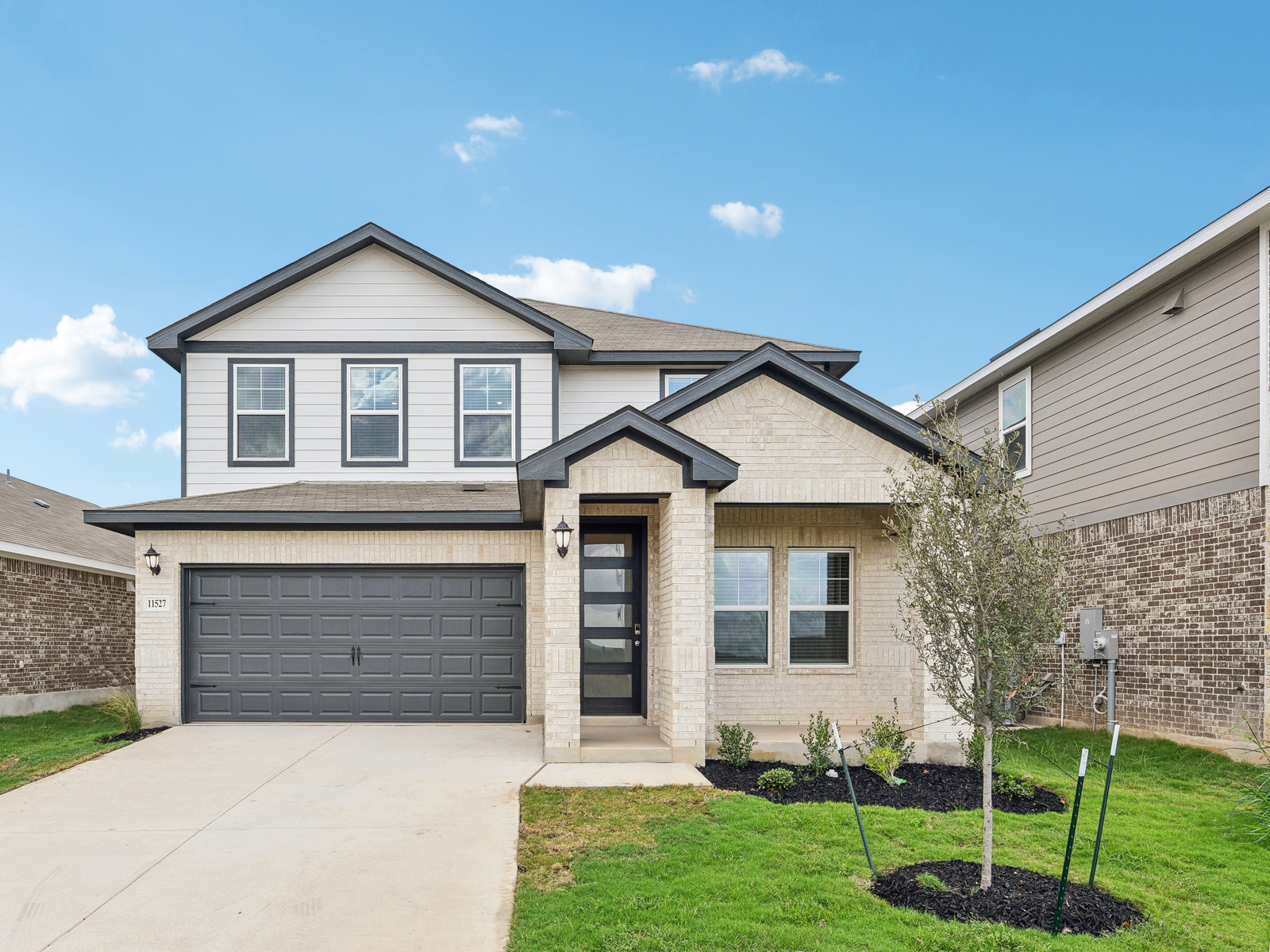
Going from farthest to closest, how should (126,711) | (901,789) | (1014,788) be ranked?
(126,711)
(901,789)
(1014,788)

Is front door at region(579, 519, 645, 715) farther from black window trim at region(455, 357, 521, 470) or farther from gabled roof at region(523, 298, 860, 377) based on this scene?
gabled roof at region(523, 298, 860, 377)

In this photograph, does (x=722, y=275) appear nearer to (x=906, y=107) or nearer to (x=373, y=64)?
(x=906, y=107)

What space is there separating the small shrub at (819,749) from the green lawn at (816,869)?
4.70ft

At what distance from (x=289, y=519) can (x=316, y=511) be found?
395 mm

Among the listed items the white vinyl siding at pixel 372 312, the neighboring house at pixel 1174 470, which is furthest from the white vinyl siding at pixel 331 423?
the neighboring house at pixel 1174 470

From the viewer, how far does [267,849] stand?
6.58 m

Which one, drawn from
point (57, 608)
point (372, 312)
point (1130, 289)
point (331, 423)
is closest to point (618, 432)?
point (331, 423)

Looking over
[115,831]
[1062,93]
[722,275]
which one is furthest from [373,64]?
[115,831]

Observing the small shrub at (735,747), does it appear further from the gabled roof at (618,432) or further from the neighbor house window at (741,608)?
the gabled roof at (618,432)

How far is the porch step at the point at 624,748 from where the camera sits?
31.4 feet

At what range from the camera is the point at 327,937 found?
4906 millimetres

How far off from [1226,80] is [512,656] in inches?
609

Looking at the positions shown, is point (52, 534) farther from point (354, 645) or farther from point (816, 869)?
point (816, 869)

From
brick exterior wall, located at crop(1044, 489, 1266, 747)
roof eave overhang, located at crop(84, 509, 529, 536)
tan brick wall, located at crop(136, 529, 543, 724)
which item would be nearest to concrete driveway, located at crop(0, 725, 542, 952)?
tan brick wall, located at crop(136, 529, 543, 724)
